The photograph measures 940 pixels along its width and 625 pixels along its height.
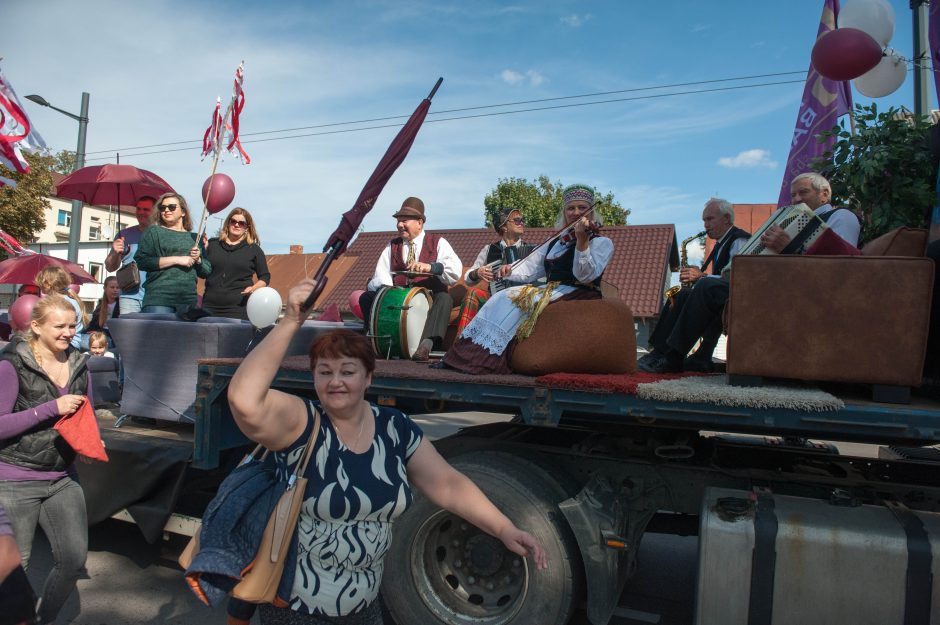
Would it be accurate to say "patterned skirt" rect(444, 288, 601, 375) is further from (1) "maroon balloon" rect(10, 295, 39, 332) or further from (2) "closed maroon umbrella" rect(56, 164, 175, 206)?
(2) "closed maroon umbrella" rect(56, 164, 175, 206)

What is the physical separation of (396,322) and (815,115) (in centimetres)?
475

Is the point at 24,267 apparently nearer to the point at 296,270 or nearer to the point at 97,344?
the point at 97,344

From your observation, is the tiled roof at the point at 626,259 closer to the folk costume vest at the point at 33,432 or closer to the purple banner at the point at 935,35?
the purple banner at the point at 935,35

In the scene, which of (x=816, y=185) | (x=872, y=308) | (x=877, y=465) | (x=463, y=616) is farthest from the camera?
(x=816, y=185)

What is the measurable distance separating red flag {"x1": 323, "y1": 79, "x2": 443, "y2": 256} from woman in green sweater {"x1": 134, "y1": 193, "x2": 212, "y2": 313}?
3960mm

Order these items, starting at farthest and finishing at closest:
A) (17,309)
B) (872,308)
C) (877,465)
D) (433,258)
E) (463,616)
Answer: (17,309) → (433,258) → (877,465) → (463,616) → (872,308)

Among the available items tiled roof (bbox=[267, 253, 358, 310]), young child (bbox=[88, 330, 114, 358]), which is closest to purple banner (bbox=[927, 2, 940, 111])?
young child (bbox=[88, 330, 114, 358])

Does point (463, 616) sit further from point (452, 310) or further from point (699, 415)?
point (452, 310)

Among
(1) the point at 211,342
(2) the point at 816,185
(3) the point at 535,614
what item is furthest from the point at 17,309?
(2) the point at 816,185

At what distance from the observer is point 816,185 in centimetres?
439

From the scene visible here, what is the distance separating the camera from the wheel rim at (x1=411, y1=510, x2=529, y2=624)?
3.52 m

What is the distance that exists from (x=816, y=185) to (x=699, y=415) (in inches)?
86.1

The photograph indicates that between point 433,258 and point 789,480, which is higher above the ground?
point 433,258

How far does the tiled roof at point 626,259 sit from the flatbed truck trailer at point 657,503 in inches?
717
